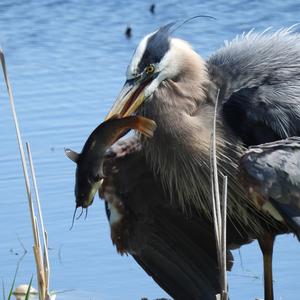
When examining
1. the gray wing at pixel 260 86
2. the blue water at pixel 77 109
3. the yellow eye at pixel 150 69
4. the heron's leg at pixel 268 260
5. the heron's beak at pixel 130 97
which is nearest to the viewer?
the heron's beak at pixel 130 97

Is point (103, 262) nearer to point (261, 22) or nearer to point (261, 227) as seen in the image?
point (261, 227)

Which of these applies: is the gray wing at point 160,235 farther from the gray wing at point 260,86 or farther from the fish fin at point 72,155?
the fish fin at point 72,155

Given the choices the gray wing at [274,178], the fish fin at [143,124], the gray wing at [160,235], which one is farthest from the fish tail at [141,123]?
the gray wing at [160,235]

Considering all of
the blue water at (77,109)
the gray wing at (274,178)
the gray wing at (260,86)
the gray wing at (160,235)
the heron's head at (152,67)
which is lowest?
the blue water at (77,109)

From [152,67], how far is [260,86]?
1.91ft

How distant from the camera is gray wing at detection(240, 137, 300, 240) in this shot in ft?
18.8

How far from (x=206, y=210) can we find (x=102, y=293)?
725mm

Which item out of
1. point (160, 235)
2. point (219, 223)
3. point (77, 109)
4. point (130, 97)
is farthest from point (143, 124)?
point (77, 109)

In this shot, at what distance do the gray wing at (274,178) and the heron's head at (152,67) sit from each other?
581 millimetres

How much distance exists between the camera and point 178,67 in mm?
6141

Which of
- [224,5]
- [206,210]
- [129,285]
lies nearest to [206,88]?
[206,210]

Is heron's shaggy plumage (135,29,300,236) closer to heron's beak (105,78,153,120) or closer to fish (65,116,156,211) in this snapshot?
heron's beak (105,78,153,120)

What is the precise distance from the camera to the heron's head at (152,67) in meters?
5.90

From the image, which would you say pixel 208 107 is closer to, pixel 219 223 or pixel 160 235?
pixel 160 235
